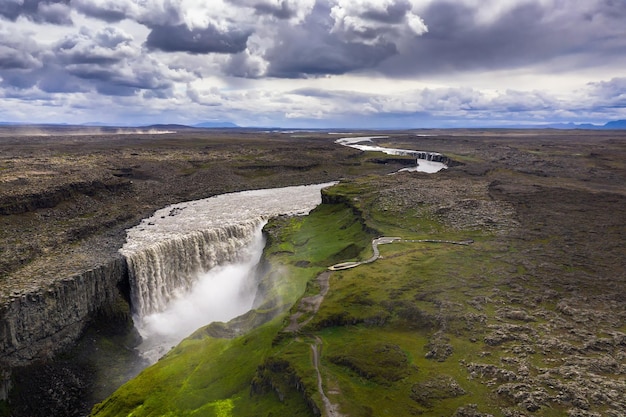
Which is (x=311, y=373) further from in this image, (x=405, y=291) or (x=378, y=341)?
(x=405, y=291)

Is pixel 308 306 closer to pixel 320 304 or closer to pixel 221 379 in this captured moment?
pixel 320 304

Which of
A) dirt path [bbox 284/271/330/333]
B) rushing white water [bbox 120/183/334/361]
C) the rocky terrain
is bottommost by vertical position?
rushing white water [bbox 120/183/334/361]

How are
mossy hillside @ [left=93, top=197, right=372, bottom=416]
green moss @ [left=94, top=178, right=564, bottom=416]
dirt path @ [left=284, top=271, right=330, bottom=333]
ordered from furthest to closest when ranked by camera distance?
1. dirt path @ [left=284, top=271, right=330, bottom=333]
2. mossy hillside @ [left=93, top=197, right=372, bottom=416]
3. green moss @ [left=94, top=178, right=564, bottom=416]

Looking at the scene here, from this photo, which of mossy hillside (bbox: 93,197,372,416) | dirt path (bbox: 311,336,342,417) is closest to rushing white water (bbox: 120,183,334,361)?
mossy hillside (bbox: 93,197,372,416)

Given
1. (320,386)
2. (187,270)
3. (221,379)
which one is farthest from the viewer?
(187,270)

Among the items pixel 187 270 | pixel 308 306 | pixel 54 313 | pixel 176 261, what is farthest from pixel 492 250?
pixel 54 313

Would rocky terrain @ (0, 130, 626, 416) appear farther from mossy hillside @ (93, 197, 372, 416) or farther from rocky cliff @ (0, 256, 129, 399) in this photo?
mossy hillside @ (93, 197, 372, 416)

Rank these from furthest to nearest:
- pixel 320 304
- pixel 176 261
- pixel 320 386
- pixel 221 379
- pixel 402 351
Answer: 1. pixel 176 261
2. pixel 320 304
3. pixel 221 379
4. pixel 402 351
5. pixel 320 386

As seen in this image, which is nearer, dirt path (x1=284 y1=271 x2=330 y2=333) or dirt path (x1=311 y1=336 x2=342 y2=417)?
dirt path (x1=311 y1=336 x2=342 y2=417)

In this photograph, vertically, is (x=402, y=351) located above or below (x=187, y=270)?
above
